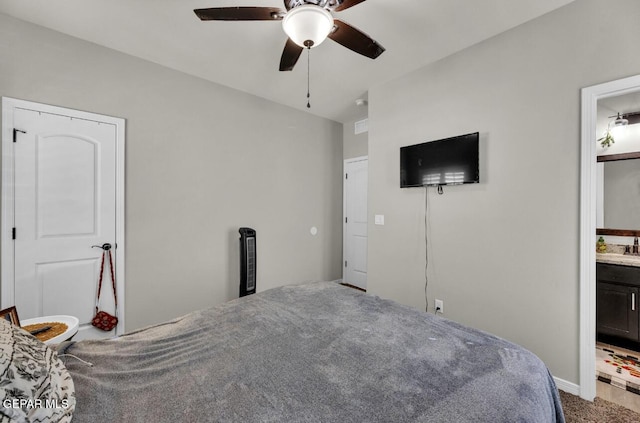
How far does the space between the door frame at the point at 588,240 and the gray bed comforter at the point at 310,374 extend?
3.59 feet

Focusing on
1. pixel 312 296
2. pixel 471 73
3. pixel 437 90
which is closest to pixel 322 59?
pixel 437 90

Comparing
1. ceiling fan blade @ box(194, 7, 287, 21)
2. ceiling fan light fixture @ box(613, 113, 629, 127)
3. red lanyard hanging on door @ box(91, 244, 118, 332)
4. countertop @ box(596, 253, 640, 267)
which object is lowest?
red lanyard hanging on door @ box(91, 244, 118, 332)

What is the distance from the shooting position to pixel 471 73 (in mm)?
2400

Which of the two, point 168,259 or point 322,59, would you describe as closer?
point 322,59

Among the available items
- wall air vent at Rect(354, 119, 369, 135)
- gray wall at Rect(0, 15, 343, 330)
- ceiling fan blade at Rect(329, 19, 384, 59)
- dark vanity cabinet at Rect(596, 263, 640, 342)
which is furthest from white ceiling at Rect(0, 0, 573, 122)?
dark vanity cabinet at Rect(596, 263, 640, 342)

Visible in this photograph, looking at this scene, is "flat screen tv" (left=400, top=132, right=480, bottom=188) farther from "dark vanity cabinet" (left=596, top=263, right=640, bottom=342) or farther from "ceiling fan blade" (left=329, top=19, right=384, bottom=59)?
"dark vanity cabinet" (left=596, top=263, right=640, bottom=342)

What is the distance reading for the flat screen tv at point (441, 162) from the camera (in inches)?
92.2

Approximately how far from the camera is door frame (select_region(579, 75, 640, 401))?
5.94 ft

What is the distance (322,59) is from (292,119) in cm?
134

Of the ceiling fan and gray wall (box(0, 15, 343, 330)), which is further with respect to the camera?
gray wall (box(0, 15, 343, 330))

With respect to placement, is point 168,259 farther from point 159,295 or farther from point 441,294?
point 441,294

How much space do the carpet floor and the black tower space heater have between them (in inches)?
110

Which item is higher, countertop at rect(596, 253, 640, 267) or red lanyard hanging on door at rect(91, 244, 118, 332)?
countertop at rect(596, 253, 640, 267)

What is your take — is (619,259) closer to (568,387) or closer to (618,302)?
(618,302)
